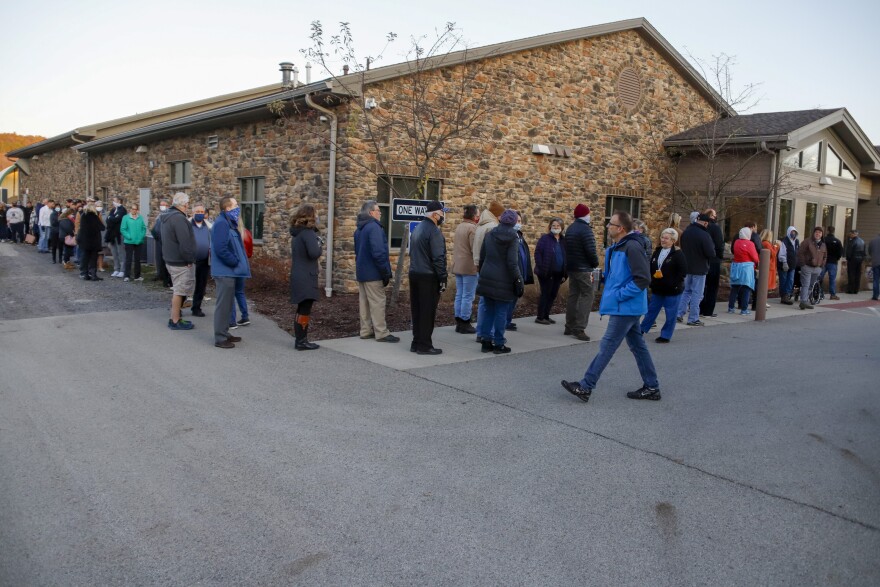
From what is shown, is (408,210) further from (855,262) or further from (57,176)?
(57,176)

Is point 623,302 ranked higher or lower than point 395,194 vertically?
lower

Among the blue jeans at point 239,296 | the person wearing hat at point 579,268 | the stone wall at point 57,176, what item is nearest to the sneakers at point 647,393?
the person wearing hat at point 579,268

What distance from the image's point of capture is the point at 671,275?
10.0m

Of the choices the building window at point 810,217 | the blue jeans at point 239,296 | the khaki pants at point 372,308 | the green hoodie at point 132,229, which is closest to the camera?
the khaki pants at point 372,308

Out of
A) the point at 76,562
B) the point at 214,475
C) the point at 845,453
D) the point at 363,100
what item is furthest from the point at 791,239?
the point at 76,562

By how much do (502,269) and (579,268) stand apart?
1.90 metres

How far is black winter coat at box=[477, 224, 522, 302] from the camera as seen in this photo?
8.64 meters

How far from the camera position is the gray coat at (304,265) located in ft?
28.7

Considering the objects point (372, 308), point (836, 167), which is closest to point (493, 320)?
point (372, 308)

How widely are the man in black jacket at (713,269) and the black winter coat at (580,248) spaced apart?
3176mm

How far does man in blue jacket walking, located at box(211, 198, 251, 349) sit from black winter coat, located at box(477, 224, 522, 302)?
320 cm

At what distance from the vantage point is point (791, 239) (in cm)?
1550

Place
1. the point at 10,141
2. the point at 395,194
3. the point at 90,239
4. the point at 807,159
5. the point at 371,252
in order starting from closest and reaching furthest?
the point at 371,252 → the point at 395,194 → the point at 90,239 → the point at 807,159 → the point at 10,141

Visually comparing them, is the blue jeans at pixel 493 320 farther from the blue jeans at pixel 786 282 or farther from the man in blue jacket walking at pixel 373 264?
the blue jeans at pixel 786 282
